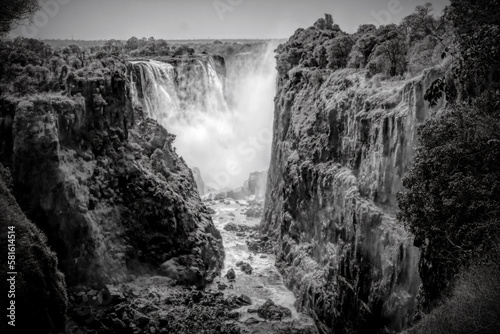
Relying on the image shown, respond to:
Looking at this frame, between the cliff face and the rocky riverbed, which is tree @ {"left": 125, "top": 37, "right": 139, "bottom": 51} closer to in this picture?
the cliff face

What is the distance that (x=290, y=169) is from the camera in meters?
41.1

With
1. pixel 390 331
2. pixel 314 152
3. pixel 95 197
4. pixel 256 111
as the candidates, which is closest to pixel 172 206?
pixel 95 197

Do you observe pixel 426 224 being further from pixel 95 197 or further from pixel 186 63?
pixel 186 63

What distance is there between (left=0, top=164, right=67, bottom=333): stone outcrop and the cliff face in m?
18.8

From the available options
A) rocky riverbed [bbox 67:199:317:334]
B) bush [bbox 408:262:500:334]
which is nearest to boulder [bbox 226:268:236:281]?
rocky riverbed [bbox 67:199:317:334]

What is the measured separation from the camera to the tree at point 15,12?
24.1m

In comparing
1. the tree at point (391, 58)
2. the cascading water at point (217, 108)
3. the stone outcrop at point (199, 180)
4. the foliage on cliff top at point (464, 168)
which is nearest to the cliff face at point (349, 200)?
the tree at point (391, 58)

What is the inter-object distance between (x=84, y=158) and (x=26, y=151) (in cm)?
494

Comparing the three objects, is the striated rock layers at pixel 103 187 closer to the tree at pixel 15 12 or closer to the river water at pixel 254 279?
the river water at pixel 254 279

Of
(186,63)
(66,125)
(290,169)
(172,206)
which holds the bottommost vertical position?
(172,206)

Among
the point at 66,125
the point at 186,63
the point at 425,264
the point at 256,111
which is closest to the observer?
the point at 425,264

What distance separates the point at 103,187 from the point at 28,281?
13.3 metres

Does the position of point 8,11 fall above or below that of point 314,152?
above

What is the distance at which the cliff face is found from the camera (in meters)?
22.6
